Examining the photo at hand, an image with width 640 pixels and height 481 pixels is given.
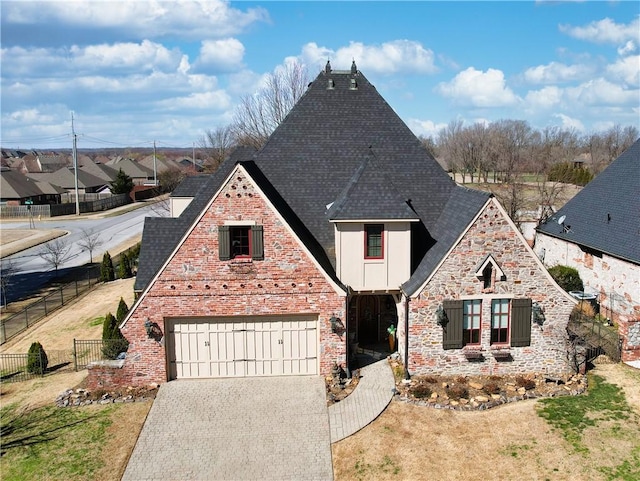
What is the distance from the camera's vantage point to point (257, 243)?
59.6 feet

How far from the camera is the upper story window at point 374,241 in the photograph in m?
19.2

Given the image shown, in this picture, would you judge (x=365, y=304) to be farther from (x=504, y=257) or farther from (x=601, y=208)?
(x=601, y=208)

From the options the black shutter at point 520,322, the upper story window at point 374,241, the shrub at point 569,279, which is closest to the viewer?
the black shutter at point 520,322

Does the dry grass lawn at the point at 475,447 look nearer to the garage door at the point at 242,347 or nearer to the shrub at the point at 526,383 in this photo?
the shrub at the point at 526,383

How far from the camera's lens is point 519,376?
18.9 metres

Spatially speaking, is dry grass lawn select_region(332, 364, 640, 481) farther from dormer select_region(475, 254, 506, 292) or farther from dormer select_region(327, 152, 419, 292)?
dormer select_region(327, 152, 419, 292)

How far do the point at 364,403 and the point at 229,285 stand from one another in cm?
589

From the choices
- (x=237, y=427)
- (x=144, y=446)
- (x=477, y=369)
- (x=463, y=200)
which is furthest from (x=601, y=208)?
(x=144, y=446)

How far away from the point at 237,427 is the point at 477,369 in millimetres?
8456

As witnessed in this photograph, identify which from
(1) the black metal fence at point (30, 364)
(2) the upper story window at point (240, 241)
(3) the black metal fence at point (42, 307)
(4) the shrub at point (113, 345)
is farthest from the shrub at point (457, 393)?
(3) the black metal fence at point (42, 307)

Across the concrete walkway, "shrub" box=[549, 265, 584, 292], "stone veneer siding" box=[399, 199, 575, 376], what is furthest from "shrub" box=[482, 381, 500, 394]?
"shrub" box=[549, 265, 584, 292]

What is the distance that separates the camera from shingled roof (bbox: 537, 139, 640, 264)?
82.7 feet

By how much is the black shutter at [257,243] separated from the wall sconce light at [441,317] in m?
6.24

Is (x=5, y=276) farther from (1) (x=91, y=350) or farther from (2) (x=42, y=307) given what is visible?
(1) (x=91, y=350)
